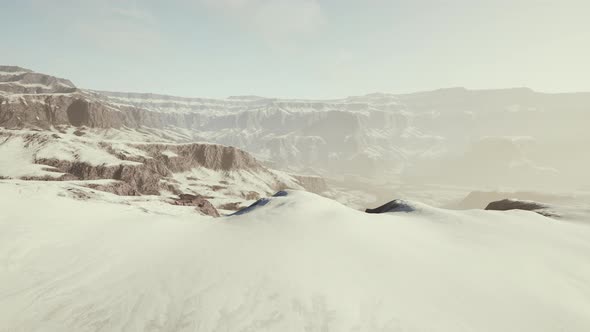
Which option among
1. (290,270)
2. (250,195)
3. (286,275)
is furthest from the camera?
(250,195)

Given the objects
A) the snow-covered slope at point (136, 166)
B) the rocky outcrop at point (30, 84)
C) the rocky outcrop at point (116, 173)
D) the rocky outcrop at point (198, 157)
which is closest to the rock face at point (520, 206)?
the snow-covered slope at point (136, 166)

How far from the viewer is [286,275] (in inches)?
293

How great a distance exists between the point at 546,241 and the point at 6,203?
71.2 feet

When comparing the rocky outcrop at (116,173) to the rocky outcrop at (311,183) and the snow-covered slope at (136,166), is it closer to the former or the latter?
the snow-covered slope at (136,166)

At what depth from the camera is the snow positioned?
6125mm

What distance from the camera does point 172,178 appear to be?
8262cm

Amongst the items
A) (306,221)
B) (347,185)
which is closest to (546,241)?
(306,221)

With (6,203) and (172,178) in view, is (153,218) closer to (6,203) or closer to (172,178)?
(6,203)

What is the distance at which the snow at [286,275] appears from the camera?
612cm

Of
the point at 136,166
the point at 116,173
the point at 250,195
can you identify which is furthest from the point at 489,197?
the point at 116,173

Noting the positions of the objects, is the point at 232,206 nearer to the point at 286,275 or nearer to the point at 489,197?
the point at 286,275

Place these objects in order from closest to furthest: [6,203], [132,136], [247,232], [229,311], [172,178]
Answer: [229,311], [247,232], [6,203], [172,178], [132,136]

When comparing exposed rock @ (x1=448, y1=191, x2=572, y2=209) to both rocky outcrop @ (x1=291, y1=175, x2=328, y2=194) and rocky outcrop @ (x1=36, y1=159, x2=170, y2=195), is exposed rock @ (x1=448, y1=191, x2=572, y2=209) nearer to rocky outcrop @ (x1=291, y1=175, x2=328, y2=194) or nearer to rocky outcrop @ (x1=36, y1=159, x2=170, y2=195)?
rocky outcrop @ (x1=291, y1=175, x2=328, y2=194)

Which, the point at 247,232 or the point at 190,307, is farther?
the point at 247,232
